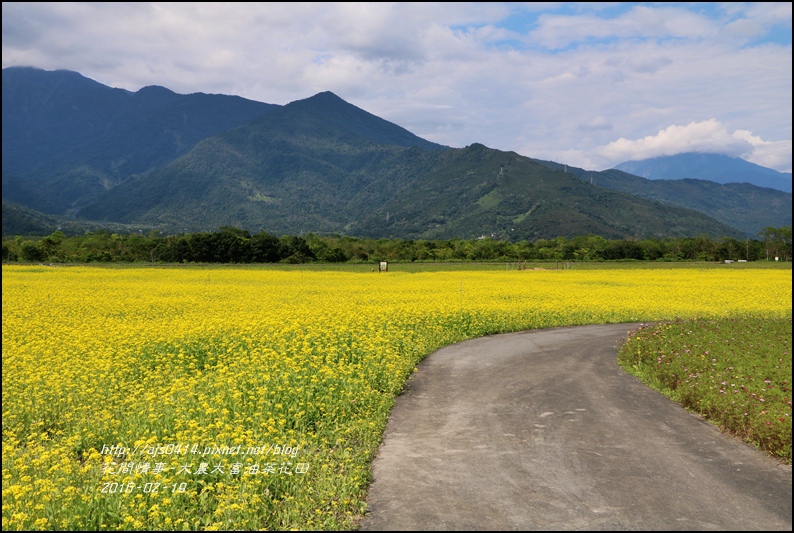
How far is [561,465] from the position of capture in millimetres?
8398

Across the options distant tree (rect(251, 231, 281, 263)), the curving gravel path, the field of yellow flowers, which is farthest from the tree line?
the curving gravel path

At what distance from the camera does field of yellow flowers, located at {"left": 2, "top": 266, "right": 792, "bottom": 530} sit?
22.7 ft

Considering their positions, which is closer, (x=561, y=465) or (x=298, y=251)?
(x=561, y=465)

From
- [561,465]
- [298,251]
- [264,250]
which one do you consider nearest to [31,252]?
[264,250]

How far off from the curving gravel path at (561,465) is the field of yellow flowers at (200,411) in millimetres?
699

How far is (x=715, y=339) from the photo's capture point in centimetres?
1631

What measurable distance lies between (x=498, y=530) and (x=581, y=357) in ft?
39.1

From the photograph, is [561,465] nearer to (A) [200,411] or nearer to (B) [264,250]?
(A) [200,411]

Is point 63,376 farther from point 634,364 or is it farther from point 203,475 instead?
point 634,364

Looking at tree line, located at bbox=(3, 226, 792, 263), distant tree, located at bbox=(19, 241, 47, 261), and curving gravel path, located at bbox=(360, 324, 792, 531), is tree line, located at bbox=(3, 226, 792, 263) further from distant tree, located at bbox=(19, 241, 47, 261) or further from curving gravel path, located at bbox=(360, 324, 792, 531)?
curving gravel path, located at bbox=(360, 324, 792, 531)

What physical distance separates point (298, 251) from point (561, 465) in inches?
3916

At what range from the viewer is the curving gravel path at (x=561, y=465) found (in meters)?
6.76

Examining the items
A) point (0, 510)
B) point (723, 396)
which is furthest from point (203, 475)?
point (723, 396)

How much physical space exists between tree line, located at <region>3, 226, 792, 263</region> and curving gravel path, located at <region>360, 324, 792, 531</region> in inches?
3596
